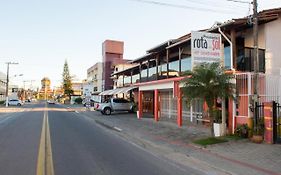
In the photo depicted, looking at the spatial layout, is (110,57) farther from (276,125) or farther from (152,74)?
(276,125)

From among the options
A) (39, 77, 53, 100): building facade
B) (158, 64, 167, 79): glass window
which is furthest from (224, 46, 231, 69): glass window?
(39, 77, 53, 100): building facade

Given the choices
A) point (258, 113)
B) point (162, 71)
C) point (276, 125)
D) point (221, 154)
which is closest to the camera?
point (221, 154)

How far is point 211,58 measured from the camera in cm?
1617

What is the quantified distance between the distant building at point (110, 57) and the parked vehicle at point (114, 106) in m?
36.0

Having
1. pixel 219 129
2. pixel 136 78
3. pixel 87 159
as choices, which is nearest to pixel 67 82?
pixel 136 78

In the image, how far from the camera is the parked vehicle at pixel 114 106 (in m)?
34.8

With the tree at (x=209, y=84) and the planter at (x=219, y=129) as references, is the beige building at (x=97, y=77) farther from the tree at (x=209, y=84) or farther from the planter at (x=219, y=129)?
the tree at (x=209, y=84)

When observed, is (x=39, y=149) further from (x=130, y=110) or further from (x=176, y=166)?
(x=130, y=110)

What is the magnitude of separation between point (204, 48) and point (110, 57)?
61128 millimetres

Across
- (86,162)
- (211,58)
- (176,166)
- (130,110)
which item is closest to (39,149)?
(86,162)

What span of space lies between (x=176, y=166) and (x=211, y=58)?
8481 millimetres

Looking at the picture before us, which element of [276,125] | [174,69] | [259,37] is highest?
[259,37]

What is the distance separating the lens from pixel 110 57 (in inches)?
2987

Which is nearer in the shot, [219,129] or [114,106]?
[219,129]
